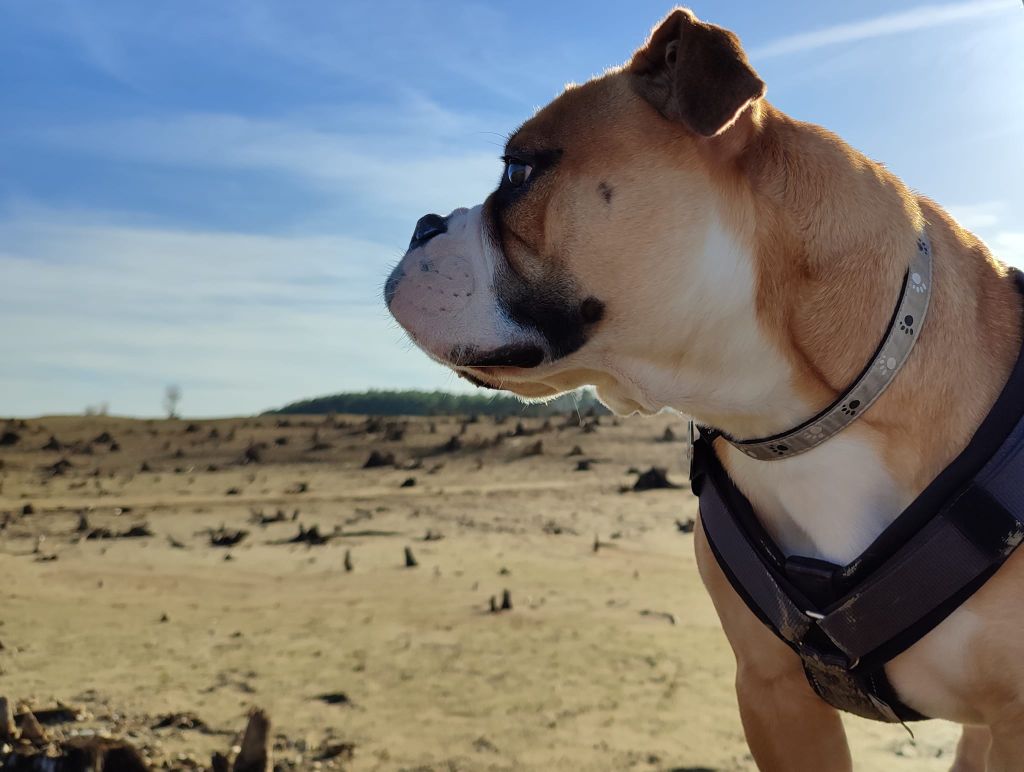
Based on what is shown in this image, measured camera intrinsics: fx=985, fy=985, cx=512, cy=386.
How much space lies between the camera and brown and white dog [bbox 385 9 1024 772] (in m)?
2.60

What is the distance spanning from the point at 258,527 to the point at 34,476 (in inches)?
252

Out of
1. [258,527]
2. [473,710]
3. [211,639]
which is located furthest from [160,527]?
[473,710]

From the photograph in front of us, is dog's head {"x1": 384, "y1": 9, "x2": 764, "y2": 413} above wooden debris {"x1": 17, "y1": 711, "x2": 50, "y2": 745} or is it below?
above

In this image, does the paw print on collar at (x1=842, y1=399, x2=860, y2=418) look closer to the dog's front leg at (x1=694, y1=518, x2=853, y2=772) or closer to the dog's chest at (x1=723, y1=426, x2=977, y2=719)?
the dog's chest at (x1=723, y1=426, x2=977, y2=719)

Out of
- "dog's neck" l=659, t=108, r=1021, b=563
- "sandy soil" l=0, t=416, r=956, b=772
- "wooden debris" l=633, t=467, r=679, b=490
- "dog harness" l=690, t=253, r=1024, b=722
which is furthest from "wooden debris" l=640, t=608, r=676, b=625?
"wooden debris" l=633, t=467, r=679, b=490

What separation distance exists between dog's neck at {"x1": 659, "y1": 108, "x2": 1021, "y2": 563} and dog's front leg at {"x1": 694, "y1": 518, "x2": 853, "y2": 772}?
44 cm

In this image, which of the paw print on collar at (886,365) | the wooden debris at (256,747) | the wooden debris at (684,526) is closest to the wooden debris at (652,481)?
the wooden debris at (684,526)

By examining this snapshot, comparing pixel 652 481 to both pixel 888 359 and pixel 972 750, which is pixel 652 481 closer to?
A: pixel 972 750

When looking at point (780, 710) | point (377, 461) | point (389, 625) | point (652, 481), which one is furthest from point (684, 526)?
point (780, 710)

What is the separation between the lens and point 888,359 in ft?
8.51

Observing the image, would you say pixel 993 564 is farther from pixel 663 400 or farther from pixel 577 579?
pixel 577 579

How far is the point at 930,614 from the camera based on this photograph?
8.46 feet

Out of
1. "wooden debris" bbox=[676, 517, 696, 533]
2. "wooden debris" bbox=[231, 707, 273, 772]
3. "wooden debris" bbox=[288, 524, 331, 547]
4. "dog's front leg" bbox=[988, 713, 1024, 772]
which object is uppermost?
"wooden debris" bbox=[676, 517, 696, 533]

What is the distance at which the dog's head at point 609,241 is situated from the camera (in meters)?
2.61
